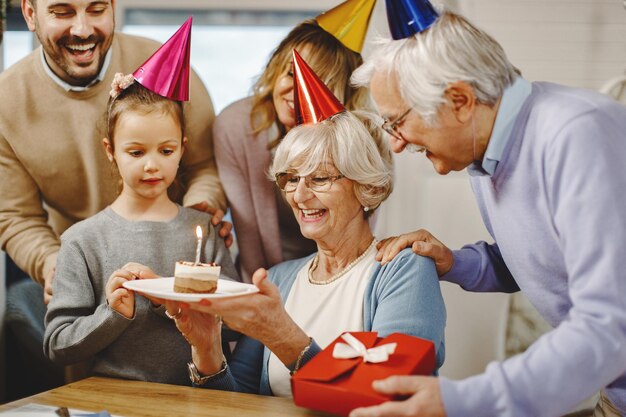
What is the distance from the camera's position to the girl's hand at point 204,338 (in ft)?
5.17

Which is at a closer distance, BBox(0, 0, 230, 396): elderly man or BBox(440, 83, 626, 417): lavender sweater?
BBox(440, 83, 626, 417): lavender sweater

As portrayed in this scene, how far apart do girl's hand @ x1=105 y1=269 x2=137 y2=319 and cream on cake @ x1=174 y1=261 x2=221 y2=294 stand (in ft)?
0.82

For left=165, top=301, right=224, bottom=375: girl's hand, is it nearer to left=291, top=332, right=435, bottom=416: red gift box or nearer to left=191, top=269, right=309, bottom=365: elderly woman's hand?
→ left=191, top=269, right=309, bottom=365: elderly woman's hand

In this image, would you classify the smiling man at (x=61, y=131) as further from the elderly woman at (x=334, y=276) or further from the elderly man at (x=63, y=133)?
the elderly woman at (x=334, y=276)

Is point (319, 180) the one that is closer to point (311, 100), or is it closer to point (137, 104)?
point (311, 100)

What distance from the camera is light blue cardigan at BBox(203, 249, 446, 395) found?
146cm

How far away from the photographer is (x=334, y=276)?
1711 mm

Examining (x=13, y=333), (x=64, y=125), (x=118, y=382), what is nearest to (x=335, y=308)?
(x=118, y=382)

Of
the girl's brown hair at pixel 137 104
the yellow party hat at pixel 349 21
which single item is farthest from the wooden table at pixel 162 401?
the yellow party hat at pixel 349 21

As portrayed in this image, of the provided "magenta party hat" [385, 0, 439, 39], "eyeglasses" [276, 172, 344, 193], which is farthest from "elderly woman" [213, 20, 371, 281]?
"magenta party hat" [385, 0, 439, 39]

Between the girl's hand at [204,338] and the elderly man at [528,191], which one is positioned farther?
the girl's hand at [204,338]

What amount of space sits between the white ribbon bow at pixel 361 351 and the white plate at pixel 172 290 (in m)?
0.21

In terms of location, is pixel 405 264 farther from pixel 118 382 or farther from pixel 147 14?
pixel 147 14

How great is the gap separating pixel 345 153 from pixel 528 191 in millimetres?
508
